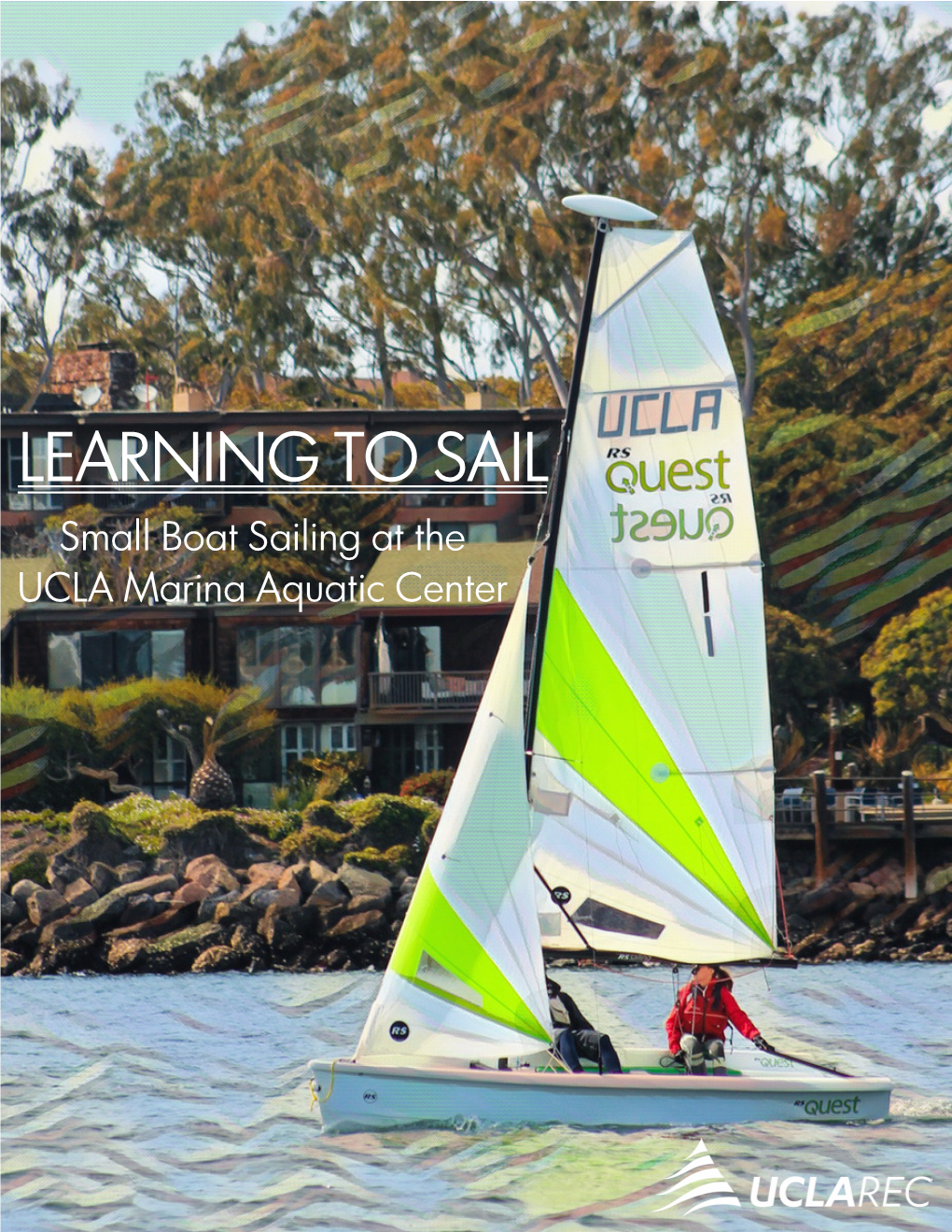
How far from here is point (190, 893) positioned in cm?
3173

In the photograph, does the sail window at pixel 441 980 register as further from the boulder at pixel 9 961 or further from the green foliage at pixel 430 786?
the green foliage at pixel 430 786

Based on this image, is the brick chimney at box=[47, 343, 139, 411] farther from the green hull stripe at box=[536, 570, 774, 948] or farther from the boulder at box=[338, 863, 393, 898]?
the green hull stripe at box=[536, 570, 774, 948]

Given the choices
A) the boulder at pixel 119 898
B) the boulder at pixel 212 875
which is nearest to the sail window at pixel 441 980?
the boulder at pixel 119 898

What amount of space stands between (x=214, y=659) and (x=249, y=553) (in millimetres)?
6665

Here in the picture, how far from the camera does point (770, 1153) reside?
16156mm

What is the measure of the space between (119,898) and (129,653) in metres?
11.0

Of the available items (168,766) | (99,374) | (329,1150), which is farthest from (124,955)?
(99,374)

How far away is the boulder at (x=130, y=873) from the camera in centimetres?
3256

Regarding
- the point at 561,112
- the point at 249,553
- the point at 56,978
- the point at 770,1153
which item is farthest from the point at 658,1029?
the point at 561,112

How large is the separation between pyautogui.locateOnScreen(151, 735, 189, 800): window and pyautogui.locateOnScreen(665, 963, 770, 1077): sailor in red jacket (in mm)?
24575

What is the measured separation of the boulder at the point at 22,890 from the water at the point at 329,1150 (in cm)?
752

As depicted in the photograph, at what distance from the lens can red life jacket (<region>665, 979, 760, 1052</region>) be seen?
1593 cm

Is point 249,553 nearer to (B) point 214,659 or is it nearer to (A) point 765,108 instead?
(B) point 214,659

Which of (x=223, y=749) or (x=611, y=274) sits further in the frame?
(x=223, y=749)
